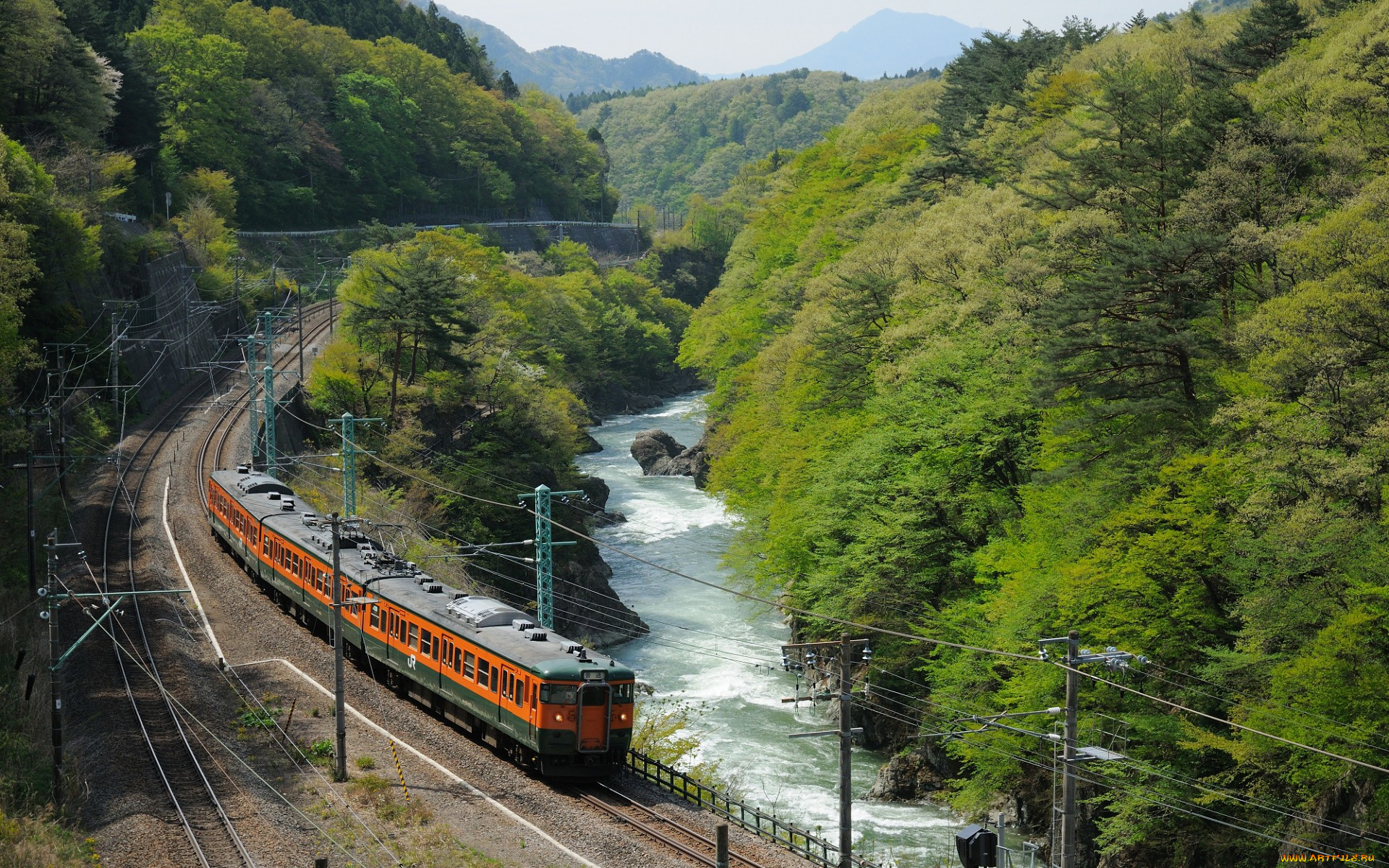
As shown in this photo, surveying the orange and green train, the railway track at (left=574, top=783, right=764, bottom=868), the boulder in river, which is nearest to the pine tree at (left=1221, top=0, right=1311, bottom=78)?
the orange and green train

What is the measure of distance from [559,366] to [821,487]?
37740 mm

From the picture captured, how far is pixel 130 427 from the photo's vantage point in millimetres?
56438

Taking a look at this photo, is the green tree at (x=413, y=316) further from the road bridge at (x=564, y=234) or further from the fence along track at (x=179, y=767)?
the road bridge at (x=564, y=234)

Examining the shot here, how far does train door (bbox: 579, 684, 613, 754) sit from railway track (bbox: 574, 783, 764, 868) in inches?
34.4

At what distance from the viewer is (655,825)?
2133 centimetres

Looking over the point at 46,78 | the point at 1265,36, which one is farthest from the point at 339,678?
the point at 46,78

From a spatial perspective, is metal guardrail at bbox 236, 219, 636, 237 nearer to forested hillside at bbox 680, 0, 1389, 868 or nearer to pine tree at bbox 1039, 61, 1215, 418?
forested hillside at bbox 680, 0, 1389, 868

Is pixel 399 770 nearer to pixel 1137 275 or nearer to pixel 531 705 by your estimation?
pixel 531 705

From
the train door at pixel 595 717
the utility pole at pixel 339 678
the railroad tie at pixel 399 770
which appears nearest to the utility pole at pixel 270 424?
the railroad tie at pixel 399 770

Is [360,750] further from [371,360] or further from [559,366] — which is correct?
[559,366]

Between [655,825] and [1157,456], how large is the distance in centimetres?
1512

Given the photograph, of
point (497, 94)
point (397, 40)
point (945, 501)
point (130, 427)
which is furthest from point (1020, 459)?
point (497, 94)

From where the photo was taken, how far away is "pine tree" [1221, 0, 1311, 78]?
37.2 metres

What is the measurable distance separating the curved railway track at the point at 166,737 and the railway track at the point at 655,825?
632cm
